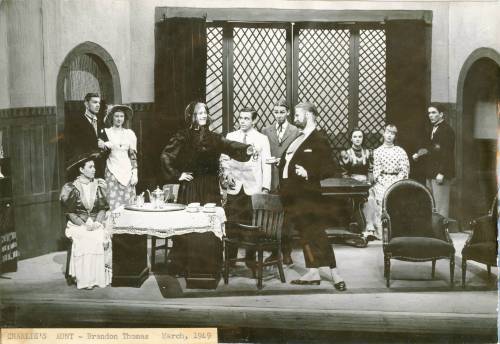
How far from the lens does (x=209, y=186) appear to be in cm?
472

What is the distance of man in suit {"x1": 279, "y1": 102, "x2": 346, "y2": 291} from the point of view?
15.2 ft

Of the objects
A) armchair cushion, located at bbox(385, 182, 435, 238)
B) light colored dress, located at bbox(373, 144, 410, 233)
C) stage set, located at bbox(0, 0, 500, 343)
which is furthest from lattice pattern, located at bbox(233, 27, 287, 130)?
armchair cushion, located at bbox(385, 182, 435, 238)

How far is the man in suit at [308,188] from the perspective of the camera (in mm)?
4637

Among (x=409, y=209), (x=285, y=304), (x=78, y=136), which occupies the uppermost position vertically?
(x=78, y=136)

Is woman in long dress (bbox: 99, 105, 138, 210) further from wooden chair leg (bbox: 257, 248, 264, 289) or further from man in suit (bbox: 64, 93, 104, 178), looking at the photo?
wooden chair leg (bbox: 257, 248, 264, 289)

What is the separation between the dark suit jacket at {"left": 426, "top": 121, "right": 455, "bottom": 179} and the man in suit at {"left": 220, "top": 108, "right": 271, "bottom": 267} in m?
1.08

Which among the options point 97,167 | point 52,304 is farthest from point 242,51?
point 52,304

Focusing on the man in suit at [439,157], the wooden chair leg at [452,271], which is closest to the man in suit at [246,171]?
the man in suit at [439,157]

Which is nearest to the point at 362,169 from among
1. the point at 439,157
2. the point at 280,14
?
the point at 439,157

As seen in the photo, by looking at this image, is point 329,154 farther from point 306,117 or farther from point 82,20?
point 82,20

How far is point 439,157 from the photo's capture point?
471cm

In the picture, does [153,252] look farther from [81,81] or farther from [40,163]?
[81,81]

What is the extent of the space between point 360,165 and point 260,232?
840 mm

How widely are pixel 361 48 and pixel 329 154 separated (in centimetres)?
74
